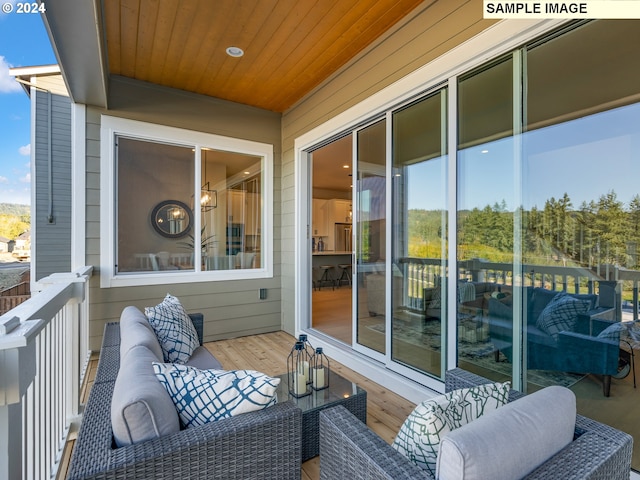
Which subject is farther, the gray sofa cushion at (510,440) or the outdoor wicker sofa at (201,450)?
the outdoor wicker sofa at (201,450)

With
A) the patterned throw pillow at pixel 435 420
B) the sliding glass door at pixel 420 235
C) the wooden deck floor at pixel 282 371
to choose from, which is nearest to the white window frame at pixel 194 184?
the wooden deck floor at pixel 282 371

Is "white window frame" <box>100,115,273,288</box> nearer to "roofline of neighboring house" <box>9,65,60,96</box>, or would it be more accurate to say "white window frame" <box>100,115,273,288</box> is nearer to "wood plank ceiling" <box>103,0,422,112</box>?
"wood plank ceiling" <box>103,0,422,112</box>

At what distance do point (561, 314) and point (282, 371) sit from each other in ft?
7.78

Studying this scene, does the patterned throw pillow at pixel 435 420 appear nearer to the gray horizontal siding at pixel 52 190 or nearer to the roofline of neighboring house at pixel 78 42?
the roofline of neighboring house at pixel 78 42

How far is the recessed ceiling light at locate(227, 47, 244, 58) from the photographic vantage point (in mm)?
3154

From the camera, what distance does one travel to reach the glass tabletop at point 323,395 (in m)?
1.95

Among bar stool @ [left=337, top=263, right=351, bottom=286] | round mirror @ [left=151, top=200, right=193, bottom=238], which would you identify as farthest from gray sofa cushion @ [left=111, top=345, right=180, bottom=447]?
bar stool @ [left=337, top=263, right=351, bottom=286]

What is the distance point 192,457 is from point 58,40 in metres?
2.81

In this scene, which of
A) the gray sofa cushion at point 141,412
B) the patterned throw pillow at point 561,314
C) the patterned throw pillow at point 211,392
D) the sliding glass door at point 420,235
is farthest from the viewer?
the sliding glass door at point 420,235

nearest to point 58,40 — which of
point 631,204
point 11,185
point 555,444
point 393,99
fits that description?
point 393,99

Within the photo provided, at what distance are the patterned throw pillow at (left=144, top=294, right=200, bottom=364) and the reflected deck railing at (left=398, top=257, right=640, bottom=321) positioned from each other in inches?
71.6

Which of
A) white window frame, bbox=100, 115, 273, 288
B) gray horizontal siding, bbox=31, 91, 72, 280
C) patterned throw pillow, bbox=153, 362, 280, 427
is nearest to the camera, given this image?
patterned throw pillow, bbox=153, 362, 280, 427

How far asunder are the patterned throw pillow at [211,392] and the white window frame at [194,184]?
2976 millimetres

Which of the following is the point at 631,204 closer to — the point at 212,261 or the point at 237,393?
the point at 237,393
